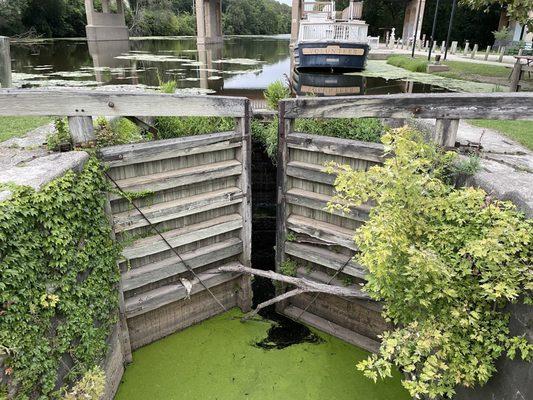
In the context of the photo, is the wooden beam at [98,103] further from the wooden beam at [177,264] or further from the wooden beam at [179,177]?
the wooden beam at [177,264]

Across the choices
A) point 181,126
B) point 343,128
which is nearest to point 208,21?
Answer: point 181,126


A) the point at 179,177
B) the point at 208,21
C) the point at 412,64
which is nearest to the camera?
the point at 179,177

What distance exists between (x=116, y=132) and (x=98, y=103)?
960mm

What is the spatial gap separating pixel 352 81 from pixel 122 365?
16424 mm

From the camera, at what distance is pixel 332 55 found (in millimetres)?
19828

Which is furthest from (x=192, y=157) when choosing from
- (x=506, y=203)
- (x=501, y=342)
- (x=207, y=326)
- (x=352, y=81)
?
(x=352, y=81)

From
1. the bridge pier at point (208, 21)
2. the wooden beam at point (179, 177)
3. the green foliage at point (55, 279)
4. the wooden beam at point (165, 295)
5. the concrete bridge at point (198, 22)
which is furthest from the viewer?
the bridge pier at point (208, 21)

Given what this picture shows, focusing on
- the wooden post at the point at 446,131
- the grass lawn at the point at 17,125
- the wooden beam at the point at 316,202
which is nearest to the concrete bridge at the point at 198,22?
the grass lawn at the point at 17,125

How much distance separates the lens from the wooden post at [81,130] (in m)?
4.51

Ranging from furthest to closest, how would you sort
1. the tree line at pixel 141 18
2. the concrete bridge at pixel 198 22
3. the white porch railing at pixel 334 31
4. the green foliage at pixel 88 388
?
the concrete bridge at pixel 198 22 → the tree line at pixel 141 18 → the white porch railing at pixel 334 31 → the green foliage at pixel 88 388

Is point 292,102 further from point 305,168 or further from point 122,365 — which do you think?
point 122,365

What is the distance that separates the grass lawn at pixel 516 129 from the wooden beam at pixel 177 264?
16.2 feet

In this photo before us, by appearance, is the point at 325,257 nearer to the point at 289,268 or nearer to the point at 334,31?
the point at 289,268

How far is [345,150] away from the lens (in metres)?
5.40
